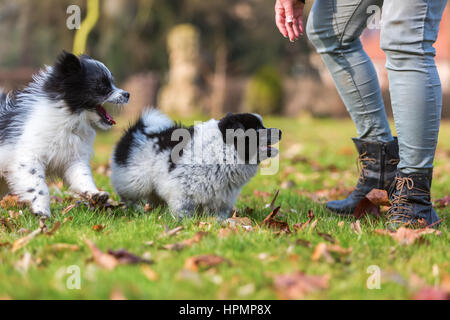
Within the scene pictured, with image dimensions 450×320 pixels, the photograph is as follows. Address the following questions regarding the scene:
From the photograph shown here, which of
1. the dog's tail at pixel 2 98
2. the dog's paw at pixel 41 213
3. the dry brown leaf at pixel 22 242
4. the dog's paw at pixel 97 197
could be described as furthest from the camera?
the dog's tail at pixel 2 98

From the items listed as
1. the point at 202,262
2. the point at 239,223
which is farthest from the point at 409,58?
the point at 202,262

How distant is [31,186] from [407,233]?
2.29m

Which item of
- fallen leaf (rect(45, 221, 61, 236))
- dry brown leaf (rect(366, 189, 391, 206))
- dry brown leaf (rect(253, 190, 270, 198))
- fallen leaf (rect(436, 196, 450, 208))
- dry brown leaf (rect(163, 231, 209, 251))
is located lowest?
dry brown leaf (rect(253, 190, 270, 198))

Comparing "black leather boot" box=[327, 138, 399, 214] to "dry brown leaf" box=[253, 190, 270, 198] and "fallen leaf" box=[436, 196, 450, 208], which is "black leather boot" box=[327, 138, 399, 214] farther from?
"dry brown leaf" box=[253, 190, 270, 198]

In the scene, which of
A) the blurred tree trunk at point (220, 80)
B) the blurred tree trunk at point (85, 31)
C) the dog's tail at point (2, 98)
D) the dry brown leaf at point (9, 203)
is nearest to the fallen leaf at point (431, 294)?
the dry brown leaf at point (9, 203)

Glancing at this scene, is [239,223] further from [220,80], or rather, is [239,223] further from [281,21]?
[220,80]

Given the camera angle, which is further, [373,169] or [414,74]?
[373,169]

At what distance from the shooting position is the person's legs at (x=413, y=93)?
2.53 metres

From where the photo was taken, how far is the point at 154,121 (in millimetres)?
3588

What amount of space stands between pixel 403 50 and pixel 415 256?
1.16 m

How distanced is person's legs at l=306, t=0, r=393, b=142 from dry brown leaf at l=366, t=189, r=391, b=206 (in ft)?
1.26

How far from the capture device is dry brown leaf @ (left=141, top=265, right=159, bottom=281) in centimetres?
184

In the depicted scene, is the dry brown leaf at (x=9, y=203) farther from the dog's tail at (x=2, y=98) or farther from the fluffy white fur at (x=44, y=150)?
the dog's tail at (x=2, y=98)

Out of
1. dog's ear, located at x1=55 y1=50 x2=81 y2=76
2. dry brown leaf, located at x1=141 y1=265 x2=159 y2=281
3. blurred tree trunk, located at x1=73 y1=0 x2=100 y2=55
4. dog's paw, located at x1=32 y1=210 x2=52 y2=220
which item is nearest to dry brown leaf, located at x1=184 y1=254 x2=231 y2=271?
dry brown leaf, located at x1=141 y1=265 x2=159 y2=281
